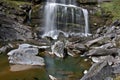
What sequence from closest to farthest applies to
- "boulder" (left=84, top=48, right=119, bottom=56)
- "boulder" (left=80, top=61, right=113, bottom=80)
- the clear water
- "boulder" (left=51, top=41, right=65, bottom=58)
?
"boulder" (left=80, top=61, right=113, bottom=80) → the clear water → "boulder" (left=84, top=48, right=119, bottom=56) → "boulder" (left=51, top=41, right=65, bottom=58)

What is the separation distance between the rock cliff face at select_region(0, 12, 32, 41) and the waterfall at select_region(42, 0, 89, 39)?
9.49ft

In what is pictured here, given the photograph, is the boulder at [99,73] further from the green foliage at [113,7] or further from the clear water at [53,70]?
the green foliage at [113,7]

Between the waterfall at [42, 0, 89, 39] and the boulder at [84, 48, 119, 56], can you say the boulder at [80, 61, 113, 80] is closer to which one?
the boulder at [84, 48, 119, 56]

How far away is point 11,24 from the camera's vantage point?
1226 inches

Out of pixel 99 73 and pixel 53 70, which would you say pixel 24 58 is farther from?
pixel 99 73

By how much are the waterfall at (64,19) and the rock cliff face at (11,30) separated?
9.49ft

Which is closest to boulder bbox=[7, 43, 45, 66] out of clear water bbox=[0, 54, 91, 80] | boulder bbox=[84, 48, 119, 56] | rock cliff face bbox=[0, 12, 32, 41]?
clear water bbox=[0, 54, 91, 80]

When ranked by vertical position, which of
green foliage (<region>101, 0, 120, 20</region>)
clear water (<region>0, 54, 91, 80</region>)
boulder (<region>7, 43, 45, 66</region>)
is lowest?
clear water (<region>0, 54, 91, 80</region>)

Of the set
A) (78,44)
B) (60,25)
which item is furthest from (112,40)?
(60,25)

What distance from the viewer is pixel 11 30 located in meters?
31.2

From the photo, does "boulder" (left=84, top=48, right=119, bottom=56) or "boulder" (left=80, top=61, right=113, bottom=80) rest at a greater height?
"boulder" (left=80, top=61, right=113, bottom=80)

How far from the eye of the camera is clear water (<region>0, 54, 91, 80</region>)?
772 inches

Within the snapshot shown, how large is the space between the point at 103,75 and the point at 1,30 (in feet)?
56.2

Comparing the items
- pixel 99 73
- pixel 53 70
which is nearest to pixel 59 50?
pixel 53 70
